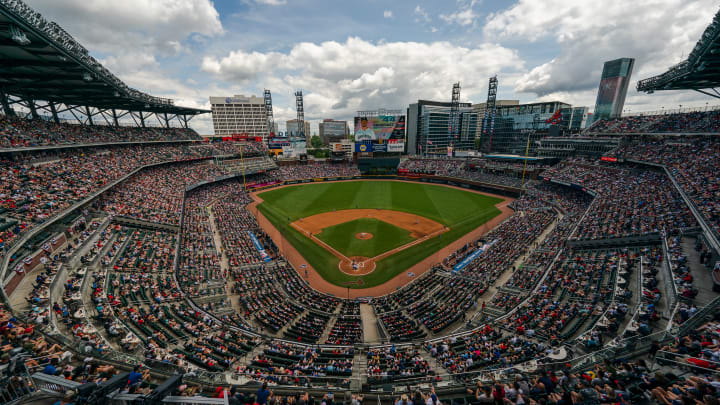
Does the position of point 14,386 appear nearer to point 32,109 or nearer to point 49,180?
point 49,180

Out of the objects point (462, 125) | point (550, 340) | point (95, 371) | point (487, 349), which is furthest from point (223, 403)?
point (462, 125)

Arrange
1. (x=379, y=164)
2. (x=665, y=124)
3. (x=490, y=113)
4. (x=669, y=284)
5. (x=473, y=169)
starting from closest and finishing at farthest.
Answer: (x=669, y=284) → (x=665, y=124) → (x=473, y=169) → (x=379, y=164) → (x=490, y=113)

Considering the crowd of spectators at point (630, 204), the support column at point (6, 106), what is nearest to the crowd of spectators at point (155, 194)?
the support column at point (6, 106)

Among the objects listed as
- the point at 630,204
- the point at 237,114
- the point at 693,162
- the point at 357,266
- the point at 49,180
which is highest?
the point at 237,114

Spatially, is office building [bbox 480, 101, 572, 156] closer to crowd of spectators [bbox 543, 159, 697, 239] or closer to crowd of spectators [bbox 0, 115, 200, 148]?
crowd of spectators [bbox 543, 159, 697, 239]

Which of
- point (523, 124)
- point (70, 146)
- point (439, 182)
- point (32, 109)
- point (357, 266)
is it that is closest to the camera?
point (357, 266)

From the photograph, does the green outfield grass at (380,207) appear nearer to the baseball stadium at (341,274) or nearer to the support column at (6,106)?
the baseball stadium at (341,274)

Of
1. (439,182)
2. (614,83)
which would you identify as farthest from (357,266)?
(614,83)
